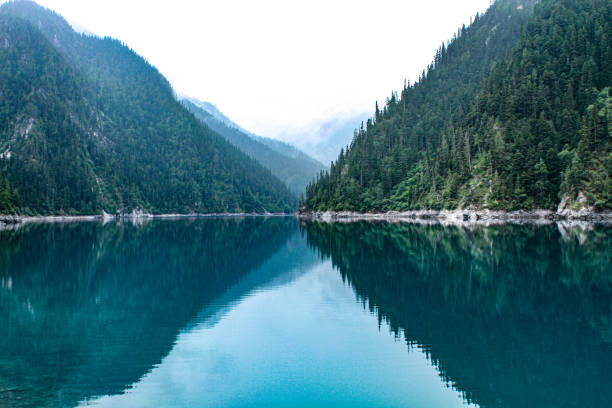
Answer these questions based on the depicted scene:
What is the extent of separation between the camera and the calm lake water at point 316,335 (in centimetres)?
1430

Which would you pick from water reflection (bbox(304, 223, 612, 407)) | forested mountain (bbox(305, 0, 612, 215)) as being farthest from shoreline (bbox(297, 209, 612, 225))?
water reflection (bbox(304, 223, 612, 407))

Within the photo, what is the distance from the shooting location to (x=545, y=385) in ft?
47.1

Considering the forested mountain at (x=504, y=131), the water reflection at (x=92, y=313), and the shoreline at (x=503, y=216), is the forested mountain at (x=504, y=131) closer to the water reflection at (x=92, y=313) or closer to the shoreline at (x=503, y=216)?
the shoreline at (x=503, y=216)

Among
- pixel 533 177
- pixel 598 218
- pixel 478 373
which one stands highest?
pixel 533 177

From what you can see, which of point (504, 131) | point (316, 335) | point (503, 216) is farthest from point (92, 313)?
point (504, 131)

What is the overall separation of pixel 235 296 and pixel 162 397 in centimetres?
1637

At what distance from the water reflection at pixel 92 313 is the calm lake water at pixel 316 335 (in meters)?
0.10

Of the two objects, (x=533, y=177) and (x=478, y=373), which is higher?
(x=533, y=177)

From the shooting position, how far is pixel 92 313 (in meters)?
25.0

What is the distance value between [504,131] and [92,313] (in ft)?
357

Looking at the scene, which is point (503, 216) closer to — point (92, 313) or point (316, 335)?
point (316, 335)

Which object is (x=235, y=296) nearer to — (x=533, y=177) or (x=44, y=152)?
(x=533, y=177)

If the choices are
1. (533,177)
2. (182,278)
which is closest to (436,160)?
(533,177)

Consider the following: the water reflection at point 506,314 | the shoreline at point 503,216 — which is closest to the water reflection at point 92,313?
the water reflection at point 506,314
